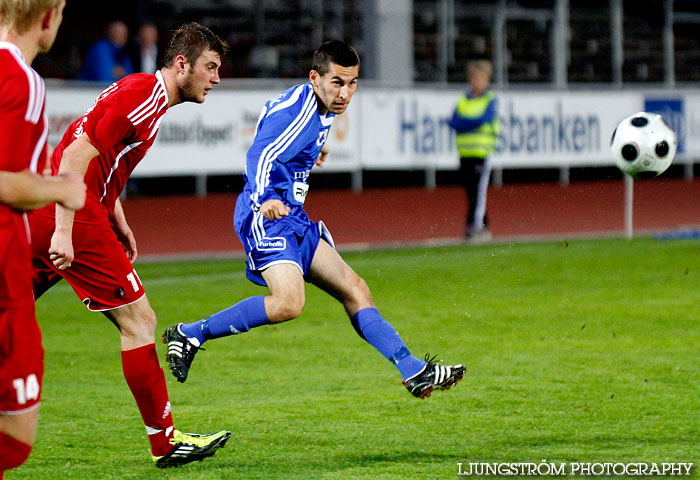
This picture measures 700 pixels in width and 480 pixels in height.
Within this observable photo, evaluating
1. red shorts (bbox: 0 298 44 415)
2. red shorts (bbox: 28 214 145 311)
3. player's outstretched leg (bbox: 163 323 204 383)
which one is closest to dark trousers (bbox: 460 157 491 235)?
player's outstretched leg (bbox: 163 323 204 383)

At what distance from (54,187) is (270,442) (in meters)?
2.26

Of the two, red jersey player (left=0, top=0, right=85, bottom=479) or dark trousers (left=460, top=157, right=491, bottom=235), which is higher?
red jersey player (left=0, top=0, right=85, bottom=479)

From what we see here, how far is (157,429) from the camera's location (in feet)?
15.7

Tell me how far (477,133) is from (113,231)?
956 centimetres

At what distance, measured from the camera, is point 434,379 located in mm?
4930

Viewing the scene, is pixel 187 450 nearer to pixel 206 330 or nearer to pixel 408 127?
pixel 206 330

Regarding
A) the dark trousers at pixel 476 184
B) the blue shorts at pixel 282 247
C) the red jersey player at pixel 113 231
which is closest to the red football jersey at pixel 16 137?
the red jersey player at pixel 113 231

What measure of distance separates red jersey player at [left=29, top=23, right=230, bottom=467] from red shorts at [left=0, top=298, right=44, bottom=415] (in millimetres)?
1244

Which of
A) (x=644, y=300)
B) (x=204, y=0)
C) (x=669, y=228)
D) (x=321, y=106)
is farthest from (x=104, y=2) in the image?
(x=321, y=106)

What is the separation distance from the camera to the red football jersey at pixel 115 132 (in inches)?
186

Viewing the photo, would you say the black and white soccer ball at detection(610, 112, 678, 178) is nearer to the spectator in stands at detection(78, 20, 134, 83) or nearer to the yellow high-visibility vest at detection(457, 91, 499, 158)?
the yellow high-visibility vest at detection(457, 91, 499, 158)

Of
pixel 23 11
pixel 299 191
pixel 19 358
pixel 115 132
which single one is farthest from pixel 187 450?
pixel 23 11

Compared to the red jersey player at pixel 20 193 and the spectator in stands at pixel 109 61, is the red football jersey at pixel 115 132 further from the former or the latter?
the spectator in stands at pixel 109 61

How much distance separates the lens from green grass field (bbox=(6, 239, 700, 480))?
Result: 4938 millimetres
